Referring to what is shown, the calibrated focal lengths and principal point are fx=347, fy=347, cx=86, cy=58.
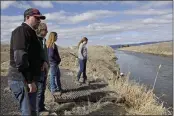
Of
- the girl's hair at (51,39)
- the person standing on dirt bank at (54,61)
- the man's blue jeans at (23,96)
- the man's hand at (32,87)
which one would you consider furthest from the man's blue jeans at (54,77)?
the man's hand at (32,87)

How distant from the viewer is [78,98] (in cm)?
986

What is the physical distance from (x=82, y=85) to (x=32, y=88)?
22.6 ft

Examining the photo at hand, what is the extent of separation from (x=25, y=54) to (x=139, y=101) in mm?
5341

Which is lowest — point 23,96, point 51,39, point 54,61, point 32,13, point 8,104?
point 8,104

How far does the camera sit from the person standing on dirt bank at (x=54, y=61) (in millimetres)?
8859

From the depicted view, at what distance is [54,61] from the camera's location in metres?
9.35

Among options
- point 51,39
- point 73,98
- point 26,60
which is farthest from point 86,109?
point 26,60

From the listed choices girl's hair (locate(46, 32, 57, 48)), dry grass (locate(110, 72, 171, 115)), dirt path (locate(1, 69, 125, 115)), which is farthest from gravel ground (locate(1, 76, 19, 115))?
dry grass (locate(110, 72, 171, 115))

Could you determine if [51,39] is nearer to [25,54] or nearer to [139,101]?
[139,101]

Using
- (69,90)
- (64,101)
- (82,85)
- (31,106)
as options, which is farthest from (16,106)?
(31,106)

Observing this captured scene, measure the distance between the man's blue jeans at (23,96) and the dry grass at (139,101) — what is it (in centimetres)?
406

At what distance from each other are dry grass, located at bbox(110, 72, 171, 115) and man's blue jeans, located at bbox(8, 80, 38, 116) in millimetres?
4062

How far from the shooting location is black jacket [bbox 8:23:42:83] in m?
4.66

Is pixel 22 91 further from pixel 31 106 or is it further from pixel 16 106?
pixel 16 106
